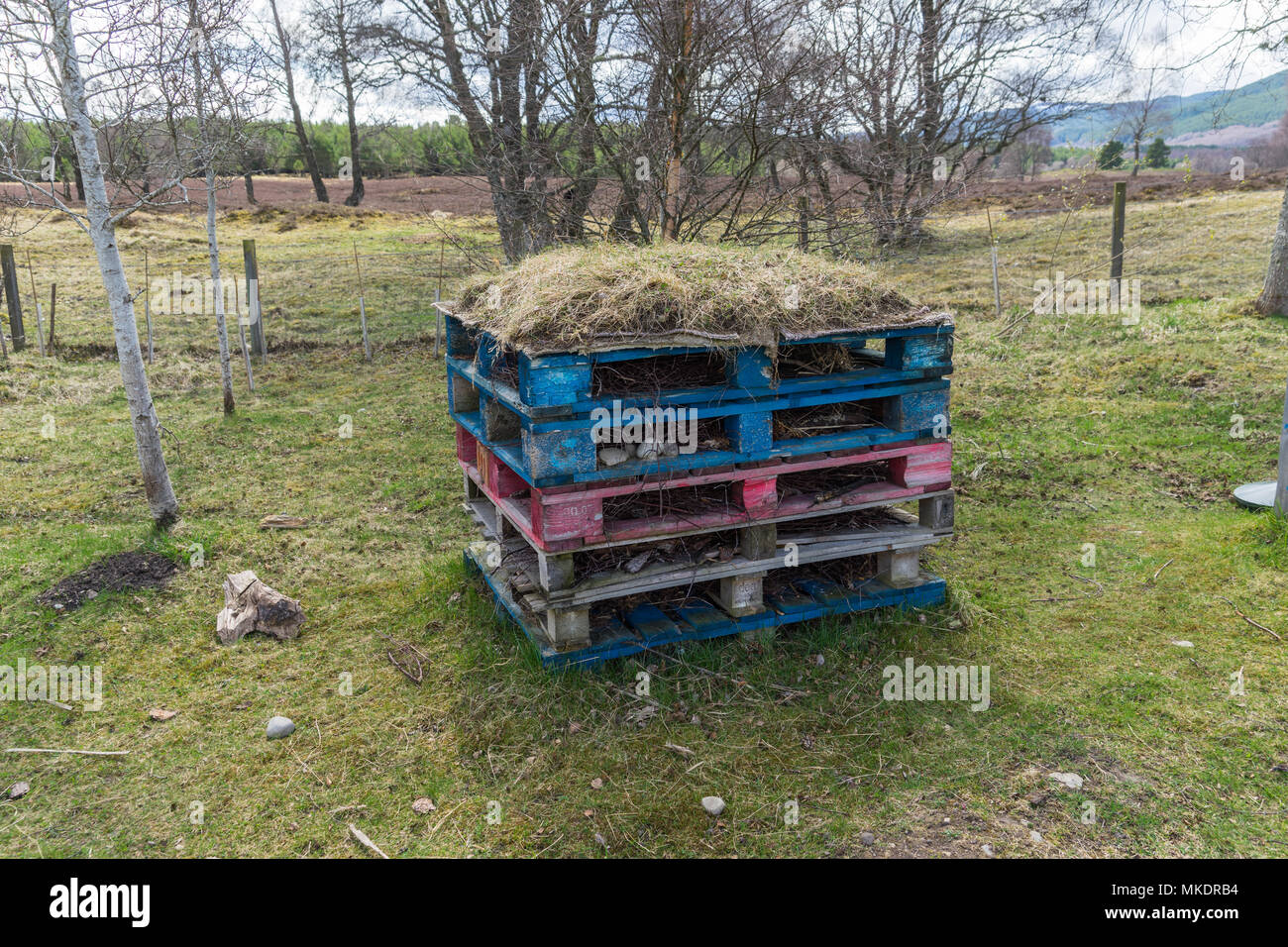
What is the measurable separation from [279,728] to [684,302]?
2.69m

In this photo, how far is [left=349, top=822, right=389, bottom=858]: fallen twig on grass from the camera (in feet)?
10.4

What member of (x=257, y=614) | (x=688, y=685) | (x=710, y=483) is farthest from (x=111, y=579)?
(x=710, y=483)

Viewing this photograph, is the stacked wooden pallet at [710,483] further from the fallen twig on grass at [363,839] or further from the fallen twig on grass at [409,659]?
the fallen twig on grass at [363,839]

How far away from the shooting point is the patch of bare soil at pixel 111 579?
5.23 m

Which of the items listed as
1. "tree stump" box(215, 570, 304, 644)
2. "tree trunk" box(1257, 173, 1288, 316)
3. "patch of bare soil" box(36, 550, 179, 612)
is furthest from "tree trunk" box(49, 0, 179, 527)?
"tree trunk" box(1257, 173, 1288, 316)

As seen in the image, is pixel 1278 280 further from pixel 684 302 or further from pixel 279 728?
pixel 279 728

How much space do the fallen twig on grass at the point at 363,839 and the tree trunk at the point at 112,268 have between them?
13.5 feet

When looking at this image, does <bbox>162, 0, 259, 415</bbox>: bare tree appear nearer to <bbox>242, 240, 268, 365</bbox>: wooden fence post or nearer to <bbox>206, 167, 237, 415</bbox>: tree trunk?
<bbox>206, 167, 237, 415</bbox>: tree trunk

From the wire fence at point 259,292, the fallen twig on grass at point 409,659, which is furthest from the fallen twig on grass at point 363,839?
the wire fence at point 259,292

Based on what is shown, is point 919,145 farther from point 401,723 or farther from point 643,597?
point 401,723

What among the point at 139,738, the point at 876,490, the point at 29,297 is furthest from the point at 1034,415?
the point at 29,297

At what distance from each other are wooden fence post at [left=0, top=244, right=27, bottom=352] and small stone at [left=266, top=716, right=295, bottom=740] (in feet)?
37.8

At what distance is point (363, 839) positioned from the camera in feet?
10.6

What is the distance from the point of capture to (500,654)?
4.42 m
